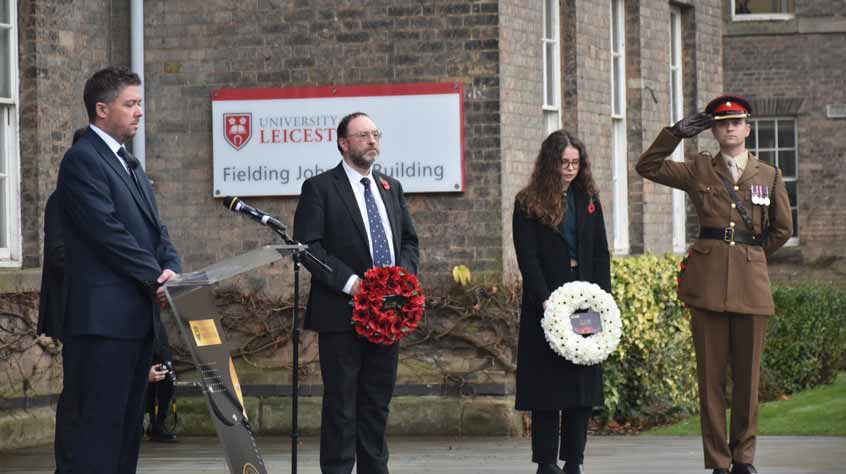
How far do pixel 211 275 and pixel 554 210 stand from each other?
116 inches

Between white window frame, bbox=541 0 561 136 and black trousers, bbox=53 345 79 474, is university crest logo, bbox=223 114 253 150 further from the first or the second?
black trousers, bbox=53 345 79 474

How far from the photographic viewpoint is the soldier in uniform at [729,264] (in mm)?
9883

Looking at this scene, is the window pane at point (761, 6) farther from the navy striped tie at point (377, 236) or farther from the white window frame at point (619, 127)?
the navy striped tie at point (377, 236)

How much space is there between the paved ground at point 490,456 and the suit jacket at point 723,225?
4.30 feet

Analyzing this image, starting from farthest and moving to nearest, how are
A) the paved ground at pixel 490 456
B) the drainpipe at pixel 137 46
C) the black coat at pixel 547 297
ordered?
the drainpipe at pixel 137 46 < the paved ground at pixel 490 456 < the black coat at pixel 547 297

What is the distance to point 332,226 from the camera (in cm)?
937

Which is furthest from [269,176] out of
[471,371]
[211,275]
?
[211,275]

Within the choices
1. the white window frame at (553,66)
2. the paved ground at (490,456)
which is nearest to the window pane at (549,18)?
the white window frame at (553,66)

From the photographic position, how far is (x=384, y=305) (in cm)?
903

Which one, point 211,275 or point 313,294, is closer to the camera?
point 211,275

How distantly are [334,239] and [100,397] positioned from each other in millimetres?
2256

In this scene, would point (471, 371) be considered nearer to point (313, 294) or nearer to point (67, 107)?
point (67, 107)

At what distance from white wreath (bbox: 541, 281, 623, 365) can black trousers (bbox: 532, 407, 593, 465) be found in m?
0.36

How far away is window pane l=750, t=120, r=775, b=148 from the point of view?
27.3 metres
